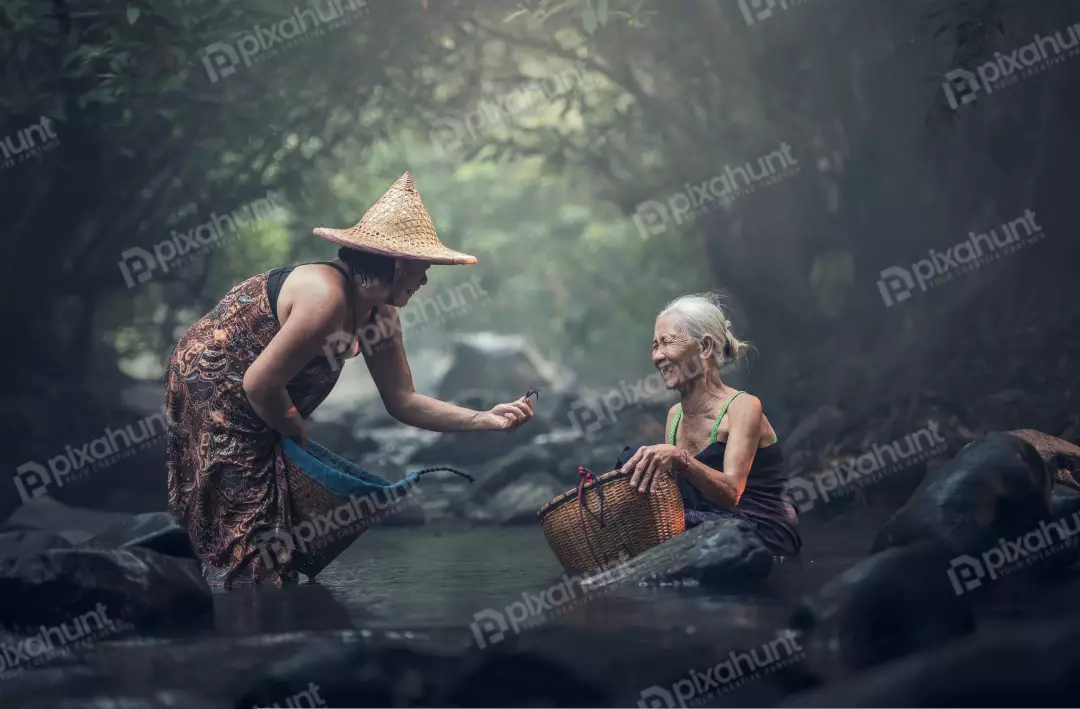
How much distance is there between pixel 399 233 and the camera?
213 inches

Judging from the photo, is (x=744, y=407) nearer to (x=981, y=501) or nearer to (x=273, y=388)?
(x=981, y=501)

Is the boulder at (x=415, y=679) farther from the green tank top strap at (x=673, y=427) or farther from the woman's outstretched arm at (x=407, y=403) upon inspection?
the green tank top strap at (x=673, y=427)

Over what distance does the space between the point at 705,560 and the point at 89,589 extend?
271 centimetres

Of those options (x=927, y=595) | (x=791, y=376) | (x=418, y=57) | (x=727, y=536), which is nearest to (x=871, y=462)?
(x=791, y=376)

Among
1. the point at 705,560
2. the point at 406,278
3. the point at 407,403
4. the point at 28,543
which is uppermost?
the point at 406,278

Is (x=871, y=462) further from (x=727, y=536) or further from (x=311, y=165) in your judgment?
(x=311, y=165)

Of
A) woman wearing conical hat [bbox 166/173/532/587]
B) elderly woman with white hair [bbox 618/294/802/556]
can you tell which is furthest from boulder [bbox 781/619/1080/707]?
woman wearing conical hat [bbox 166/173/532/587]

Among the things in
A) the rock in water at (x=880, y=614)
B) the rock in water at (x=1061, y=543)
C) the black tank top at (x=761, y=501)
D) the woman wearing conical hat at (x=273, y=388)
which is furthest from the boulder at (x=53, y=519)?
the rock in water at (x=1061, y=543)

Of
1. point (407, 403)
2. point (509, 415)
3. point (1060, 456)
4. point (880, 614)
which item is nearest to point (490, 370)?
point (1060, 456)

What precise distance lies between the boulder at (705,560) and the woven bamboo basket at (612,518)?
0.08 metres

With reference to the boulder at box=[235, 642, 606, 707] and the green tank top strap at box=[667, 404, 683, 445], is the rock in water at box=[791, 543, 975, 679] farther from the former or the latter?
the green tank top strap at box=[667, 404, 683, 445]

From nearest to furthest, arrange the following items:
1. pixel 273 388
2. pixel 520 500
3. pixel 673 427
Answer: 1. pixel 273 388
2. pixel 673 427
3. pixel 520 500

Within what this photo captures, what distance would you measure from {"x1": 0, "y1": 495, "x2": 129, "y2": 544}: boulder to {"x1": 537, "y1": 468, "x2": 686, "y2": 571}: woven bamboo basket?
13.6 feet

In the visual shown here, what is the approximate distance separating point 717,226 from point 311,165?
17.1 feet
